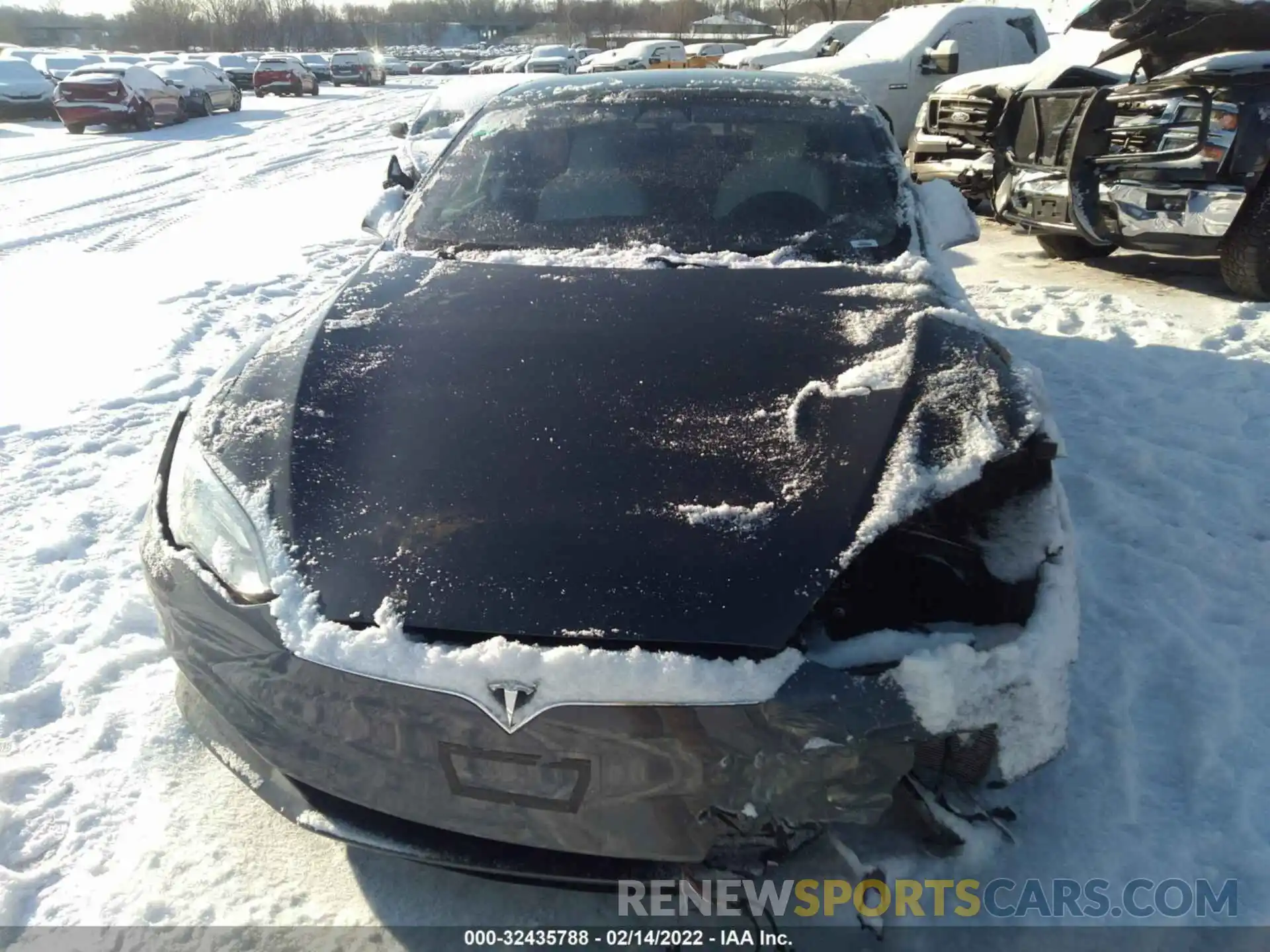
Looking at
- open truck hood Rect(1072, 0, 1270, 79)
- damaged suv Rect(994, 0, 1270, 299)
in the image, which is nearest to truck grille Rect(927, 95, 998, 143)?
damaged suv Rect(994, 0, 1270, 299)

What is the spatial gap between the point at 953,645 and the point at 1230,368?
3.79 m

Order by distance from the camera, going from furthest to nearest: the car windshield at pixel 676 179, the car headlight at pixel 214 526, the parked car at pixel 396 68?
the parked car at pixel 396 68 < the car windshield at pixel 676 179 < the car headlight at pixel 214 526

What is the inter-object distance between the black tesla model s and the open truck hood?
4236 millimetres

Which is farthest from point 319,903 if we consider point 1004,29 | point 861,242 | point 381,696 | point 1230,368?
point 1004,29

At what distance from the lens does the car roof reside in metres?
3.50

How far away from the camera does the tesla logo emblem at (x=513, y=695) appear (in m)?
1.57

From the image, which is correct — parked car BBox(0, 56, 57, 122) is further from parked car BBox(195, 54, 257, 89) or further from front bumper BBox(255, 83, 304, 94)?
parked car BBox(195, 54, 257, 89)

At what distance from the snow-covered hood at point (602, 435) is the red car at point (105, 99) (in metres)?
19.9

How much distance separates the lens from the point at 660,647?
1.60 m

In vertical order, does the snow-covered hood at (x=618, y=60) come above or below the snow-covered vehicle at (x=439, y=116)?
below

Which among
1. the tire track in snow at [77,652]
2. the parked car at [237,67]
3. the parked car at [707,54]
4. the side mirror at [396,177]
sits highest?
the side mirror at [396,177]

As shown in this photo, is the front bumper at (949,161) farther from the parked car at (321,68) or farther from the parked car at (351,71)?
the parked car at (321,68)

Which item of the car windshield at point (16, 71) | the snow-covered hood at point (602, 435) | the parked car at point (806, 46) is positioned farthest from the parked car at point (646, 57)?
the snow-covered hood at point (602, 435)

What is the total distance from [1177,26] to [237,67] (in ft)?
124
